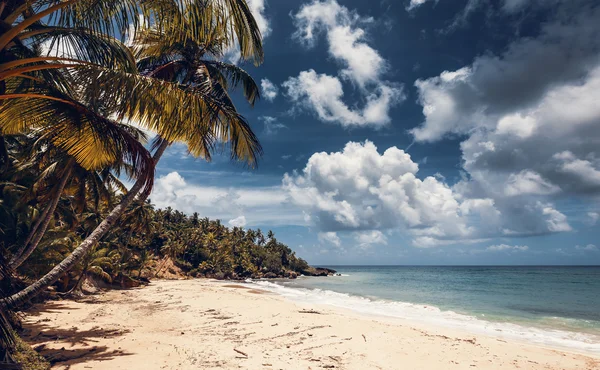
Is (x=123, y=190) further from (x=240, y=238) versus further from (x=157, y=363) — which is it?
(x=240, y=238)

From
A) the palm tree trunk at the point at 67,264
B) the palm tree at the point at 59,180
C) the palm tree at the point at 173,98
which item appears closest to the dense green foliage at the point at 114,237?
the palm tree at the point at 59,180

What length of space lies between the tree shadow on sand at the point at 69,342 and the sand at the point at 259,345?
2cm

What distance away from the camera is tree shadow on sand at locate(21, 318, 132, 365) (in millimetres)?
6578

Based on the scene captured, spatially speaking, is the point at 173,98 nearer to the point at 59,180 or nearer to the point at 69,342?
the point at 59,180

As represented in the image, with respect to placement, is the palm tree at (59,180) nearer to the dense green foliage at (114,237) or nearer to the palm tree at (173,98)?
the dense green foliage at (114,237)

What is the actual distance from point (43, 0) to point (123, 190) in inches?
478

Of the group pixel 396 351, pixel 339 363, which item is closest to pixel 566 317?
pixel 396 351

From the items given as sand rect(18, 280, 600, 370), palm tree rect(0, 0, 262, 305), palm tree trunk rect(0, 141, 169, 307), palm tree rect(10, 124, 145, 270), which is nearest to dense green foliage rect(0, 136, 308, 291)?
palm tree rect(10, 124, 145, 270)

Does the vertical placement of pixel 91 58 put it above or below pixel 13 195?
above

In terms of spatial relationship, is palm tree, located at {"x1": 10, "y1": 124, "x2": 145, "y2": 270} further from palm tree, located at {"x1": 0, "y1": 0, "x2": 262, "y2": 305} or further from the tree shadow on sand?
the tree shadow on sand

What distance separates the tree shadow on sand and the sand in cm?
2

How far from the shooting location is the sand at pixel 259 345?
22.3 feet

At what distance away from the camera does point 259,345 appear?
838 centimetres

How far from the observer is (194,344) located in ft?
26.6
